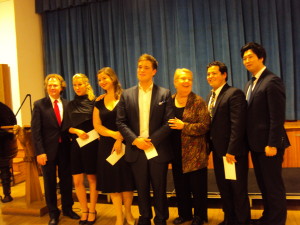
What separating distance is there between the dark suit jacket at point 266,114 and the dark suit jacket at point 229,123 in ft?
0.22

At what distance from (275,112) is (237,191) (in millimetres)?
688

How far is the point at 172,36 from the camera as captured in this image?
16.1 feet

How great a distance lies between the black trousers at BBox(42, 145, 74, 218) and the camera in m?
2.78

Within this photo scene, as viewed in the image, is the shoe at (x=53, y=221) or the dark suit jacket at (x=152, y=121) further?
the shoe at (x=53, y=221)

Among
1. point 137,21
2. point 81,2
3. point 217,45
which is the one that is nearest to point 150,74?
point 217,45

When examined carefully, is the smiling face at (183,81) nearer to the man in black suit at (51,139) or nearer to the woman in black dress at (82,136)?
the woman in black dress at (82,136)

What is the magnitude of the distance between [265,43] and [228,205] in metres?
3.02

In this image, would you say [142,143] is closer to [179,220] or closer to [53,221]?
[179,220]

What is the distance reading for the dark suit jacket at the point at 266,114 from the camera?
207 cm

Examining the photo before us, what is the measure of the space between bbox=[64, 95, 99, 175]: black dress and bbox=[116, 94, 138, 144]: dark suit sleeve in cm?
41

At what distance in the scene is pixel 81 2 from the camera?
209 inches

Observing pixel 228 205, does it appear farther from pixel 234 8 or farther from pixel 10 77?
pixel 10 77

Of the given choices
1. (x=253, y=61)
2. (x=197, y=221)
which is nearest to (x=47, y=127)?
(x=197, y=221)

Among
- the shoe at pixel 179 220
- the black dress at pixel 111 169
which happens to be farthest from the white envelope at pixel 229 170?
the black dress at pixel 111 169
